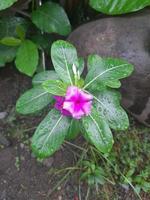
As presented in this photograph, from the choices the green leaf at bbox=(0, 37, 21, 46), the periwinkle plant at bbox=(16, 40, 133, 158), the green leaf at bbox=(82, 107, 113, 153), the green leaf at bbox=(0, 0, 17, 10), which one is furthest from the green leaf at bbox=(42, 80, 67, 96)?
the green leaf at bbox=(0, 37, 21, 46)

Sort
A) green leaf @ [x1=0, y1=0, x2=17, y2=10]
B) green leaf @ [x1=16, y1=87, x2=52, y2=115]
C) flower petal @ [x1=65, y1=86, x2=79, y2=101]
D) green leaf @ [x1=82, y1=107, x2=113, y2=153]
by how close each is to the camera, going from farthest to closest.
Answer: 1. green leaf @ [x1=0, y1=0, x2=17, y2=10]
2. green leaf @ [x1=16, y1=87, x2=52, y2=115]
3. green leaf @ [x1=82, y1=107, x2=113, y2=153]
4. flower petal @ [x1=65, y1=86, x2=79, y2=101]

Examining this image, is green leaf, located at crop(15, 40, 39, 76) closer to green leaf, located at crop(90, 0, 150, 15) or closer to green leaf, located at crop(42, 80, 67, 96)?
green leaf, located at crop(90, 0, 150, 15)

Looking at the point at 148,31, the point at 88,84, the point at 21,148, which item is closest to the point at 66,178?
the point at 21,148

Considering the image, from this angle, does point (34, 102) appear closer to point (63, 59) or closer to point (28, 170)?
point (63, 59)

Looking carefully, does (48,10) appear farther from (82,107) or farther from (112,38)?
(82,107)

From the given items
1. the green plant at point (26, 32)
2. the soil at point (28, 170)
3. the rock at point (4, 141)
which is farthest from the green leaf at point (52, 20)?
the rock at point (4, 141)

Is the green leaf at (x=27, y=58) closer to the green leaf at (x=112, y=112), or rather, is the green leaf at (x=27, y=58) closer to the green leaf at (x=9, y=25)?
the green leaf at (x=9, y=25)
